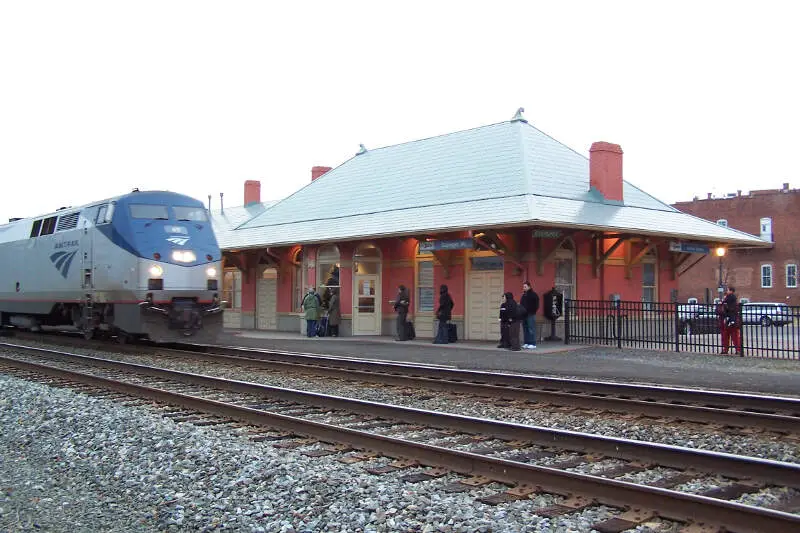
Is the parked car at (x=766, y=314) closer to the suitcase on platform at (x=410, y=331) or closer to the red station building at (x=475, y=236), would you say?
the red station building at (x=475, y=236)

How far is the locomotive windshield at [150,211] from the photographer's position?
56.7 feet

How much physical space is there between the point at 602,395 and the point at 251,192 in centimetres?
3529

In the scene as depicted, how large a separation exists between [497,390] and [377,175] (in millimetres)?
18023

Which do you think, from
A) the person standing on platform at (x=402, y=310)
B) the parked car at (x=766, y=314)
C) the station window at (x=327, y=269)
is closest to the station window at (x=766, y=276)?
the parked car at (x=766, y=314)

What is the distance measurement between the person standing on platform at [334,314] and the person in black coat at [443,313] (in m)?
4.57

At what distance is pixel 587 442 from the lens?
24.1 feet

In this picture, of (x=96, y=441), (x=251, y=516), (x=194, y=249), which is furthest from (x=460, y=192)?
(x=251, y=516)

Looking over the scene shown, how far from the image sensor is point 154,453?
25.2 feet

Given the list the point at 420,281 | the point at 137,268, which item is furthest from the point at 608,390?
the point at 420,281

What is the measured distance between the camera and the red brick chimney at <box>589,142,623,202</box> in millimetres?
22734

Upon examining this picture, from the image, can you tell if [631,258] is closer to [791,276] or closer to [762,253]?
[791,276]

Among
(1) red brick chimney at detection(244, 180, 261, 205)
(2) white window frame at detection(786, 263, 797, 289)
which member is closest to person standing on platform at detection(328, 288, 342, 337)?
(1) red brick chimney at detection(244, 180, 261, 205)

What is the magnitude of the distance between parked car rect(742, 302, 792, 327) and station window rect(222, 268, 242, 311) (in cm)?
1959

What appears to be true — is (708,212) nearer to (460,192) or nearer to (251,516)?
(460,192)
